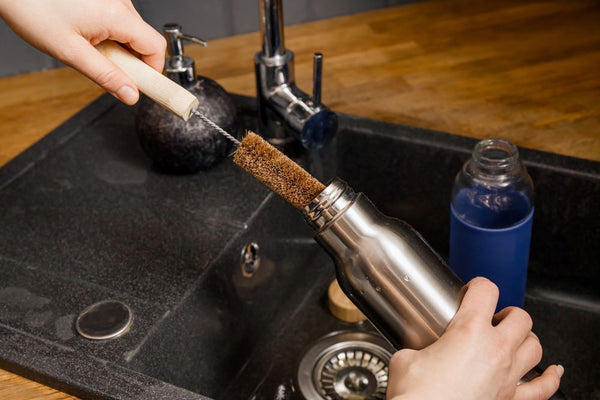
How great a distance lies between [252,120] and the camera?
3.35 ft

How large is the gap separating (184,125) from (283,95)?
0.43ft

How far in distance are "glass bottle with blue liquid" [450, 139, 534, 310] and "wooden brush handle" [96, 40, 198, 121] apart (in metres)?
0.33

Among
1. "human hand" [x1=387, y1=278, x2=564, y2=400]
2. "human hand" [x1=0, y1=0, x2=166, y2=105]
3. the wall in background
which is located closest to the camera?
"human hand" [x1=387, y1=278, x2=564, y2=400]

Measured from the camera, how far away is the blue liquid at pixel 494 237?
770 millimetres

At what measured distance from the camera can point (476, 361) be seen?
22.2 inches

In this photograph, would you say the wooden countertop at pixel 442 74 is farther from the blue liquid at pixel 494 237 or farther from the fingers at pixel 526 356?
the fingers at pixel 526 356

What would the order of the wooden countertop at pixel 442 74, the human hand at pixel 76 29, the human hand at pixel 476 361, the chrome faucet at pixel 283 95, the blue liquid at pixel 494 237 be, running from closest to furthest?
the human hand at pixel 476 361 → the human hand at pixel 76 29 → the blue liquid at pixel 494 237 → the chrome faucet at pixel 283 95 → the wooden countertop at pixel 442 74

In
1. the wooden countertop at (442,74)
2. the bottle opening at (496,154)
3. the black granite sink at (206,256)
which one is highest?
the bottle opening at (496,154)

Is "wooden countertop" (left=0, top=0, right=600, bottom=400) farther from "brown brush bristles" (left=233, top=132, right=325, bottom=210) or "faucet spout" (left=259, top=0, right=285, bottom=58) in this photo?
"brown brush bristles" (left=233, top=132, right=325, bottom=210)

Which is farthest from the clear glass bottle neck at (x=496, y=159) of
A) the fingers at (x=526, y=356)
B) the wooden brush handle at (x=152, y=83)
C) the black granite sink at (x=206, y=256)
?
the wooden brush handle at (x=152, y=83)

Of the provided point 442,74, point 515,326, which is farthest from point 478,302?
point 442,74

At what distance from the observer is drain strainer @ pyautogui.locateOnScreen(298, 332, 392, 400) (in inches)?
33.0

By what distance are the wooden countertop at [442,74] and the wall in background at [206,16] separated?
20mm

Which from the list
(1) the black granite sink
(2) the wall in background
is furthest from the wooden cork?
(2) the wall in background
